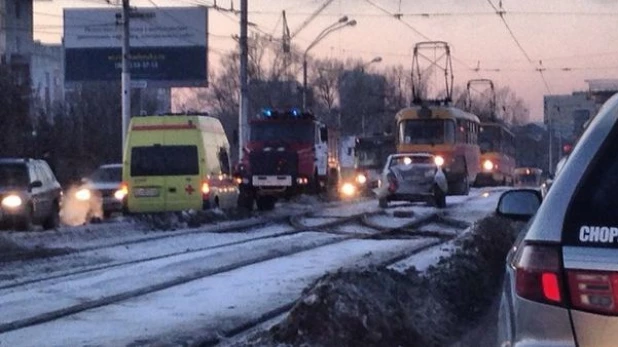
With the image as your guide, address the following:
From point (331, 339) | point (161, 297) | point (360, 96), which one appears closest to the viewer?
point (331, 339)

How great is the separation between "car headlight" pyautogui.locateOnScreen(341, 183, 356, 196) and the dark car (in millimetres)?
24592

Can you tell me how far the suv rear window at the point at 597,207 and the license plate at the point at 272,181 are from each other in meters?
32.8

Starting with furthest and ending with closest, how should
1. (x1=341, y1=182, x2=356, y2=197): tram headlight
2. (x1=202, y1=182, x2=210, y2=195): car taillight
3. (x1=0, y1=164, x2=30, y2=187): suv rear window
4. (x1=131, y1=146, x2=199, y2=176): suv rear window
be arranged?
(x1=341, y1=182, x2=356, y2=197): tram headlight < (x1=202, y1=182, x2=210, y2=195): car taillight < (x1=131, y1=146, x2=199, y2=176): suv rear window < (x1=0, y1=164, x2=30, y2=187): suv rear window

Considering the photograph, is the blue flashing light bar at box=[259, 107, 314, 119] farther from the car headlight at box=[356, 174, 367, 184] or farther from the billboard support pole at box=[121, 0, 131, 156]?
the car headlight at box=[356, 174, 367, 184]

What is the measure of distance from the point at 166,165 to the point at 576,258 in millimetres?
26478

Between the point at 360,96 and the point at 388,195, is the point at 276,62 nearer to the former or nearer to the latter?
the point at 360,96

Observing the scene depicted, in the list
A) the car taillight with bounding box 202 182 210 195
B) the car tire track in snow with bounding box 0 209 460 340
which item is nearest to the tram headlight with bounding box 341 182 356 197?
the car taillight with bounding box 202 182 210 195

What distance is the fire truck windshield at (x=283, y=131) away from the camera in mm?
39344

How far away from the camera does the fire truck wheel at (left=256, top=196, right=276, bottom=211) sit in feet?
132

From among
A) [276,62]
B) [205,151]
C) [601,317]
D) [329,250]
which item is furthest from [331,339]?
[276,62]

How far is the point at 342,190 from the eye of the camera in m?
54.5

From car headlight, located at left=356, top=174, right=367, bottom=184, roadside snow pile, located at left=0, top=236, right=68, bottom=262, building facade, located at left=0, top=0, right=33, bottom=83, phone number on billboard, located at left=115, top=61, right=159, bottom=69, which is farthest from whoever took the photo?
building facade, located at left=0, top=0, right=33, bottom=83

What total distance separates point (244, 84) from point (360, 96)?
248ft

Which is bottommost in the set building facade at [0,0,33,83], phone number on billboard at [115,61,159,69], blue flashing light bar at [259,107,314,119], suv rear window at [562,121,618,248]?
suv rear window at [562,121,618,248]
